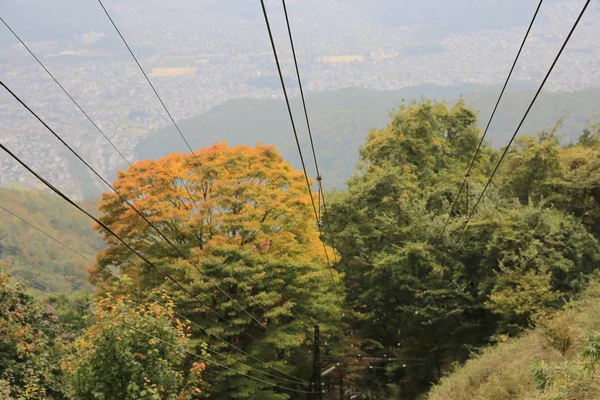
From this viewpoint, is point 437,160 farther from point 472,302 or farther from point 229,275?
point 229,275

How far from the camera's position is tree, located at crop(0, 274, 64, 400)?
453 inches

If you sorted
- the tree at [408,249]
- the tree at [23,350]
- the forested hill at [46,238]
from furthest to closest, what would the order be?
the forested hill at [46,238] → the tree at [408,249] → the tree at [23,350]

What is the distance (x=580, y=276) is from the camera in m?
→ 15.6

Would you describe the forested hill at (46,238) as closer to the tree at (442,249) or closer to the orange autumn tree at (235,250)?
the orange autumn tree at (235,250)

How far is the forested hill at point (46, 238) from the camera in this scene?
204 ft

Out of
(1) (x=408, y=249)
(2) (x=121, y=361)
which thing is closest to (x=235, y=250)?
(1) (x=408, y=249)

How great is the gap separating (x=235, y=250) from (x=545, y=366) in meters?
9.91

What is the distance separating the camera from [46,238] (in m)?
73.1

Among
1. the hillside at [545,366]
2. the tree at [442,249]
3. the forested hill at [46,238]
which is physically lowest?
the hillside at [545,366]

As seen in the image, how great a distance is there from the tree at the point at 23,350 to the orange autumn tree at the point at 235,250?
3371 mm

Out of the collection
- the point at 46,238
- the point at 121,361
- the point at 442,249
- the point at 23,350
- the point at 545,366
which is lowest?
the point at 545,366

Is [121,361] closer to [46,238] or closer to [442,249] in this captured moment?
[442,249]

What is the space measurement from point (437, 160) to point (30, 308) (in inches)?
738

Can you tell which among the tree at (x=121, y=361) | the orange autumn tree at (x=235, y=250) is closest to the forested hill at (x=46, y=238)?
the orange autumn tree at (x=235, y=250)
